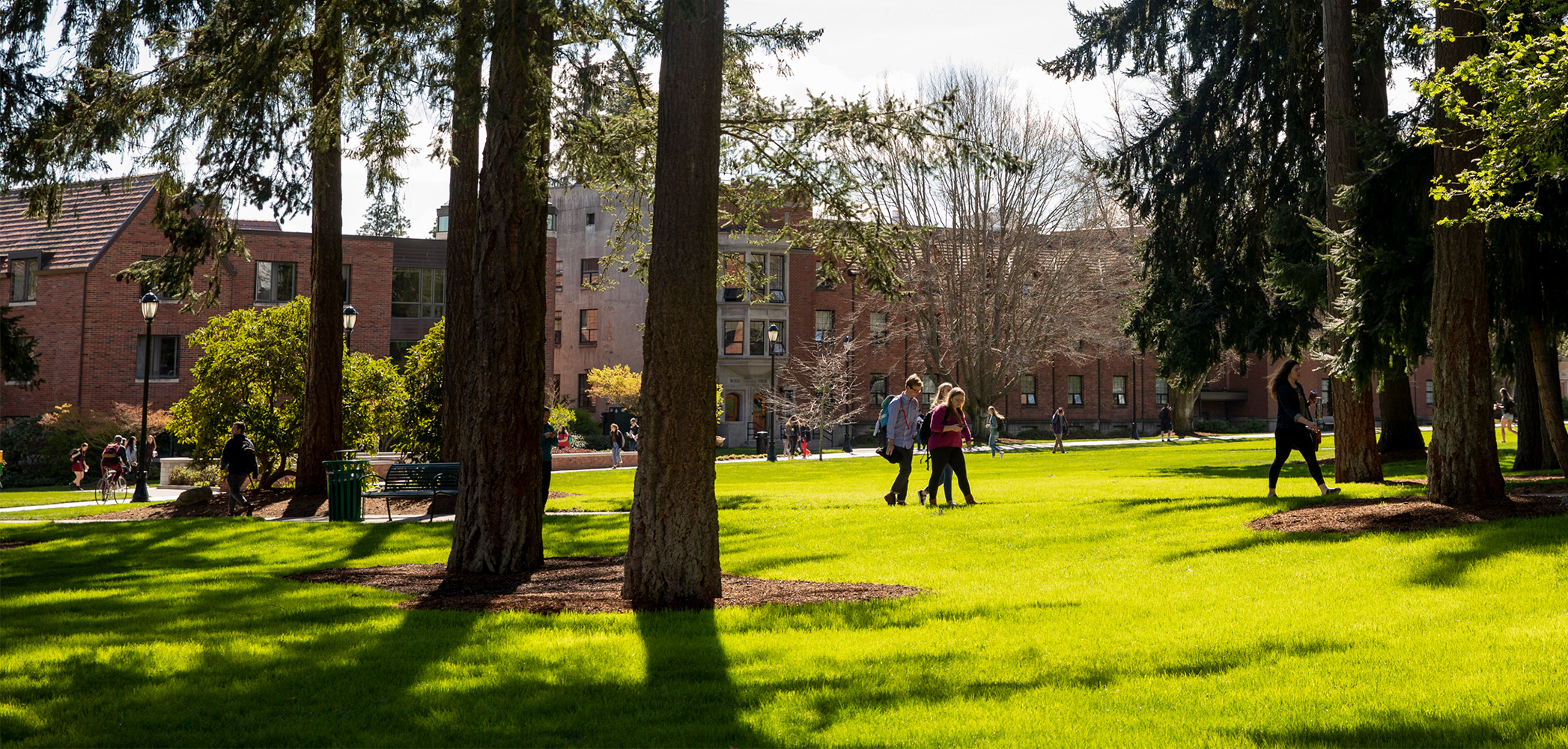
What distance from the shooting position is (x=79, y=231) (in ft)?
143

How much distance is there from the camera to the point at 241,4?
428 inches

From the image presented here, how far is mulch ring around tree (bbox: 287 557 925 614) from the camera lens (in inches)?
330

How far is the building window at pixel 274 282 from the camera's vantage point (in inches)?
1806

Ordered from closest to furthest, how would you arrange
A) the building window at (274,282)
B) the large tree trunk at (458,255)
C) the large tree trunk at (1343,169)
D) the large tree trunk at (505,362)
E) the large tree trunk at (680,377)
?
the large tree trunk at (680,377)
the large tree trunk at (505,362)
the large tree trunk at (458,255)
the large tree trunk at (1343,169)
the building window at (274,282)

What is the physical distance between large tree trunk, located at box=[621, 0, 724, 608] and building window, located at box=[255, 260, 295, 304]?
41.7 metres

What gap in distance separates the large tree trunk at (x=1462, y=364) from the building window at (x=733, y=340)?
46244 millimetres

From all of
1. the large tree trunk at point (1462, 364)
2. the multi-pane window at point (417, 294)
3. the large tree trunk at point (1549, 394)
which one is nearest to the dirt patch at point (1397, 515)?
the large tree trunk at point (1462, 364)

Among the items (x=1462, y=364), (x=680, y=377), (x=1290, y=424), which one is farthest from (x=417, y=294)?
(x=680, y=377)

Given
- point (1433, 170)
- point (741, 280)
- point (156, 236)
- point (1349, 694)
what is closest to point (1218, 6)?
point (1433, 170)

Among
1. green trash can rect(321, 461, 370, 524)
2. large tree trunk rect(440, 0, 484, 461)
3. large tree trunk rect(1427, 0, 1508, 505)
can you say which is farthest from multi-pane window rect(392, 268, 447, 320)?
large tree trunk rect(1427, 0, 1508, 505)

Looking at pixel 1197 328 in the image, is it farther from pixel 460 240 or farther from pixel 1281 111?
pixel 460 240

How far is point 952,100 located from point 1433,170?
602 cm

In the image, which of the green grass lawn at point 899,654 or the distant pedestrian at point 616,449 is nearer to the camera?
the green grass lawn at point 899,654

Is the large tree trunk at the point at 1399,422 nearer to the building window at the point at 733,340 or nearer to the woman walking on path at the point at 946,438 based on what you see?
the woman walking on path at the point at 946,438
